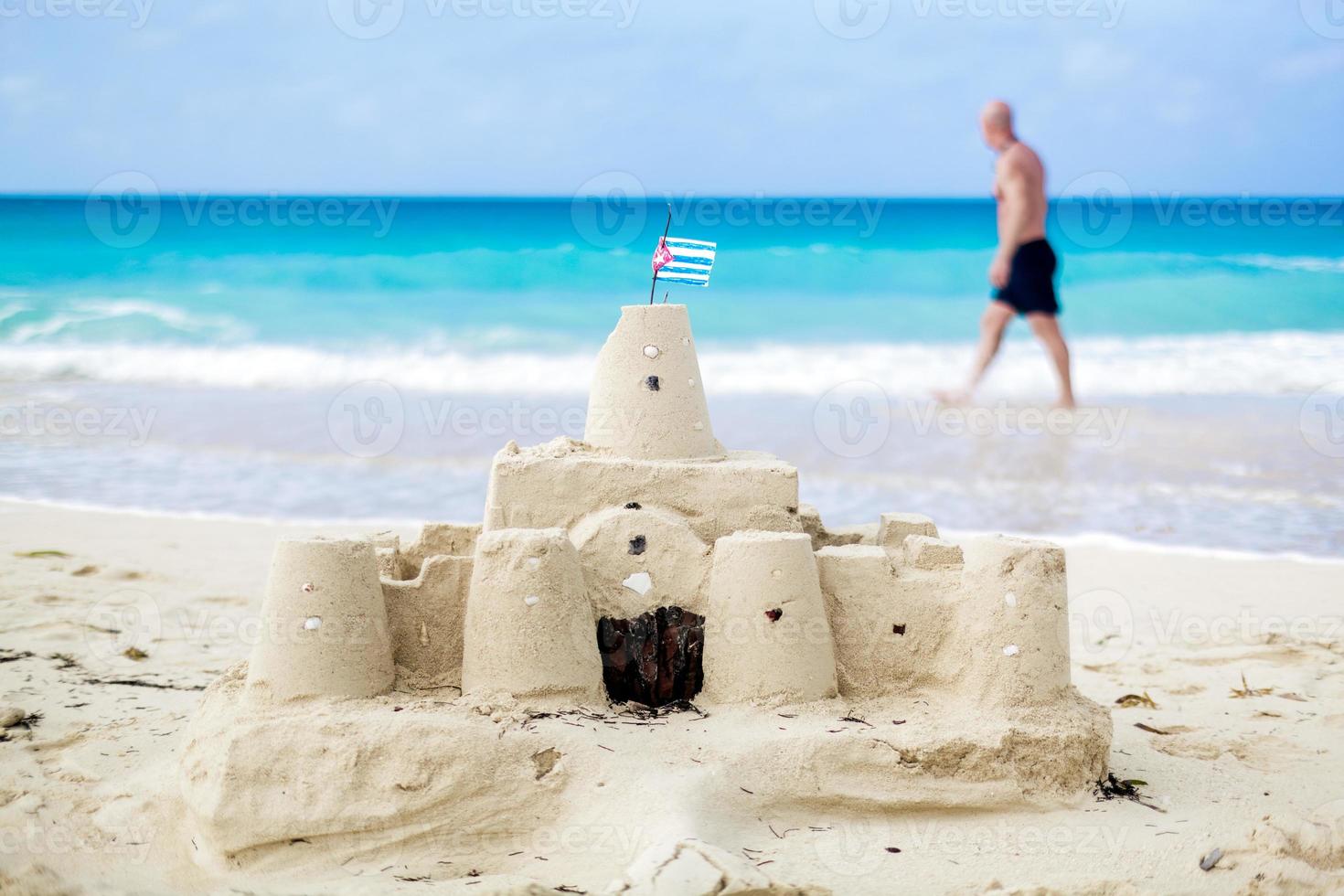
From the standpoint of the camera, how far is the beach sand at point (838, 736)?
388 cm

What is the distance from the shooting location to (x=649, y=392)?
4.81 meters

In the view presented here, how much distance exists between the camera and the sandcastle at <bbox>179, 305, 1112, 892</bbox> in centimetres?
403

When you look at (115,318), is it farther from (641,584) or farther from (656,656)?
(656,656)

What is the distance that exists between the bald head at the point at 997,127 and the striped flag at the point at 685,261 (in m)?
3.78

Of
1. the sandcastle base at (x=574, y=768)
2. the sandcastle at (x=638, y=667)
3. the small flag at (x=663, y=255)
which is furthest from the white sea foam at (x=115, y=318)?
the sandcastle base at (x=574, y=768)

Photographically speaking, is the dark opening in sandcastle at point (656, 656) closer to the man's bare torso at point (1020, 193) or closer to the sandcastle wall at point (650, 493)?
the sandcastle wall at point (650, 493)

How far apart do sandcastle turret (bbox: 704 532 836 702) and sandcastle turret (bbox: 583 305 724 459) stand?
0.54 metres

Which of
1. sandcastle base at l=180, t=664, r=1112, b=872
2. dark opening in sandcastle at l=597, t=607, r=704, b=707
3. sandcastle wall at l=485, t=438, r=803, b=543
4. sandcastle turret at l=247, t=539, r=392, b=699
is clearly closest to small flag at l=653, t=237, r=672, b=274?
sandcastle wall at l=485, t=438, r=803, b=543

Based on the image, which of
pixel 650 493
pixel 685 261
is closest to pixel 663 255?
pixel 685 261

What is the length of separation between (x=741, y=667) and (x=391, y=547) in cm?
154

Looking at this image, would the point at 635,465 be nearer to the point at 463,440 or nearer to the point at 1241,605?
the point at 1241,605

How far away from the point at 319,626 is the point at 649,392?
5.09 feet

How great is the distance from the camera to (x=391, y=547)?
16.1 ft

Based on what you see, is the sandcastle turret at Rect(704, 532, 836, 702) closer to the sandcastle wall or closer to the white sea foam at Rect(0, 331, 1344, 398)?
the sandcastle wall
